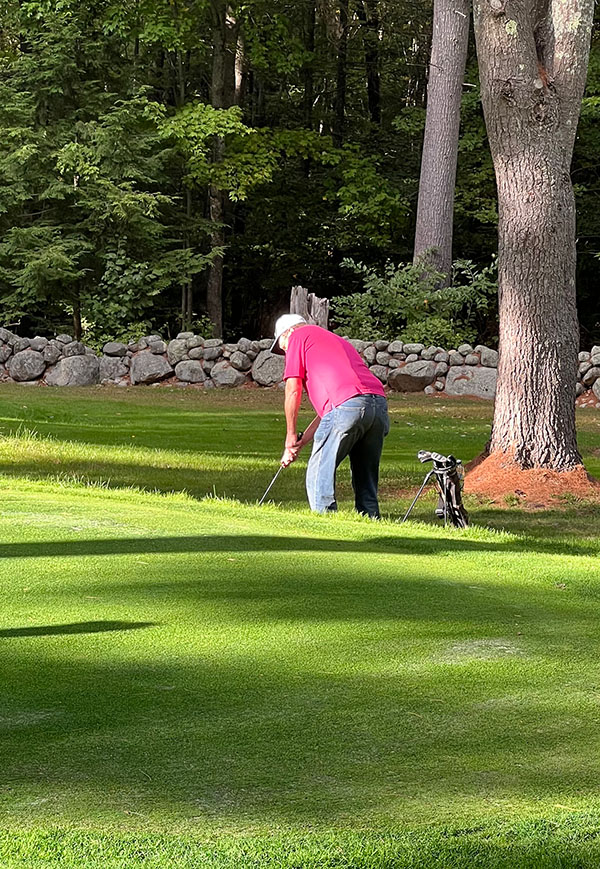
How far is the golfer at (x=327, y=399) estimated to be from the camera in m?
8.24

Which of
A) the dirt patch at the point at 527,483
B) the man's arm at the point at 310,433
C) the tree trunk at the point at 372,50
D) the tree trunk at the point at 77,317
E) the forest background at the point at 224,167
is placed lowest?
the dirt patch at the point at 527,483

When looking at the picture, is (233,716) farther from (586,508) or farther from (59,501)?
(586,508)

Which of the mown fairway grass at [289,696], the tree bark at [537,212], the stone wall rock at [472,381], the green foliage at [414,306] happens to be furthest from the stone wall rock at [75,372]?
the mown fairway grass at [289,696]

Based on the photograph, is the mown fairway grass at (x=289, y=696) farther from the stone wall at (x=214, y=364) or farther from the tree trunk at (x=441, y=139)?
the tree trunk at (x=441, y=139)

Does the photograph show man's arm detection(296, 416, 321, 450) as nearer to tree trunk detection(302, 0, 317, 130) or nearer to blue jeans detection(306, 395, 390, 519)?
blue jeans detection(306, 395, 390, 519)

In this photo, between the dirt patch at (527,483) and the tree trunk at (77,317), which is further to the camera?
the tree trunk at (77,317)

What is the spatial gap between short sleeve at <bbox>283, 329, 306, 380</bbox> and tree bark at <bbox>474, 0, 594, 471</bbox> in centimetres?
377

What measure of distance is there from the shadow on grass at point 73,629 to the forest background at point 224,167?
19.2m

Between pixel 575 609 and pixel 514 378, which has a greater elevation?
pixel 514 378

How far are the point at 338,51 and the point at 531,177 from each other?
20.6 metres

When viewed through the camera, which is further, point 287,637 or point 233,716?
point 287,637

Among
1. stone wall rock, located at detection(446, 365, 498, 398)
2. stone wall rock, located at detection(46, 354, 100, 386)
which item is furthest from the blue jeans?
stone wall rock, located at detection(46, 354, 100, 386)

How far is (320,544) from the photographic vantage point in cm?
663

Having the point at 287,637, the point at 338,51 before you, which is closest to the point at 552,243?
the point at 287,637
